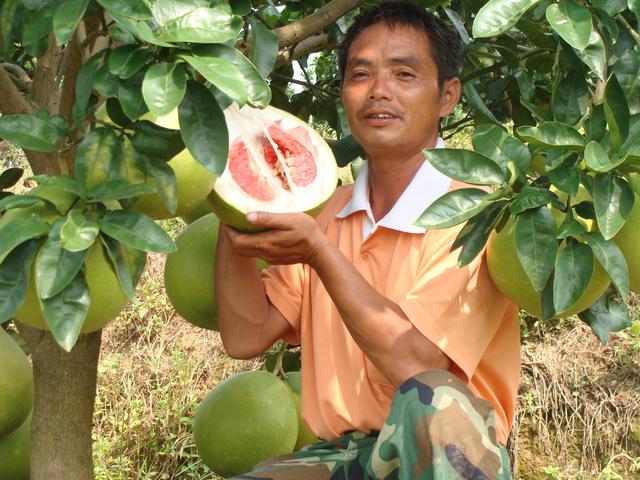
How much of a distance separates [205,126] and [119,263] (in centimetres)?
22

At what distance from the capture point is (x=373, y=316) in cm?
173

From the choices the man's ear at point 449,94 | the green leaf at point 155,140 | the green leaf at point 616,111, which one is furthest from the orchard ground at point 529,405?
the green leaf at point 155,140

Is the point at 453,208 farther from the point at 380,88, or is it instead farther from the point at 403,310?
the point at 380,88

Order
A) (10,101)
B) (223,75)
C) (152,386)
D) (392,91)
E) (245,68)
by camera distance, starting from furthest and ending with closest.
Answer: (152,386) → (392,91) → (10,101) → (245,68) → (223,75)

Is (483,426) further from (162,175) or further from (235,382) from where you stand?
(235,382)

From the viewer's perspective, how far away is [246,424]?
7.23ft

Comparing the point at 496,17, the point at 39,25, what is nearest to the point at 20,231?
the point at 39,25

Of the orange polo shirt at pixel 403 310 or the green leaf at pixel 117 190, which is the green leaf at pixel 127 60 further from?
the orange polo shirt at pixel 403 310

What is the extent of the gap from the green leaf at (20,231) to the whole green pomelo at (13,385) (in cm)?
74

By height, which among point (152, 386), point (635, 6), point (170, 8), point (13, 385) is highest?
point (635, 6)

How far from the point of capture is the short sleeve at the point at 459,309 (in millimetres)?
1740

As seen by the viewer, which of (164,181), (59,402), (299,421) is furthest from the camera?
(299,421)

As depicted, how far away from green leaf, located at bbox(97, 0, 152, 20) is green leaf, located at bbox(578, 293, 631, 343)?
115 centimetres

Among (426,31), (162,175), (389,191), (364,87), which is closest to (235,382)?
(389,191)
